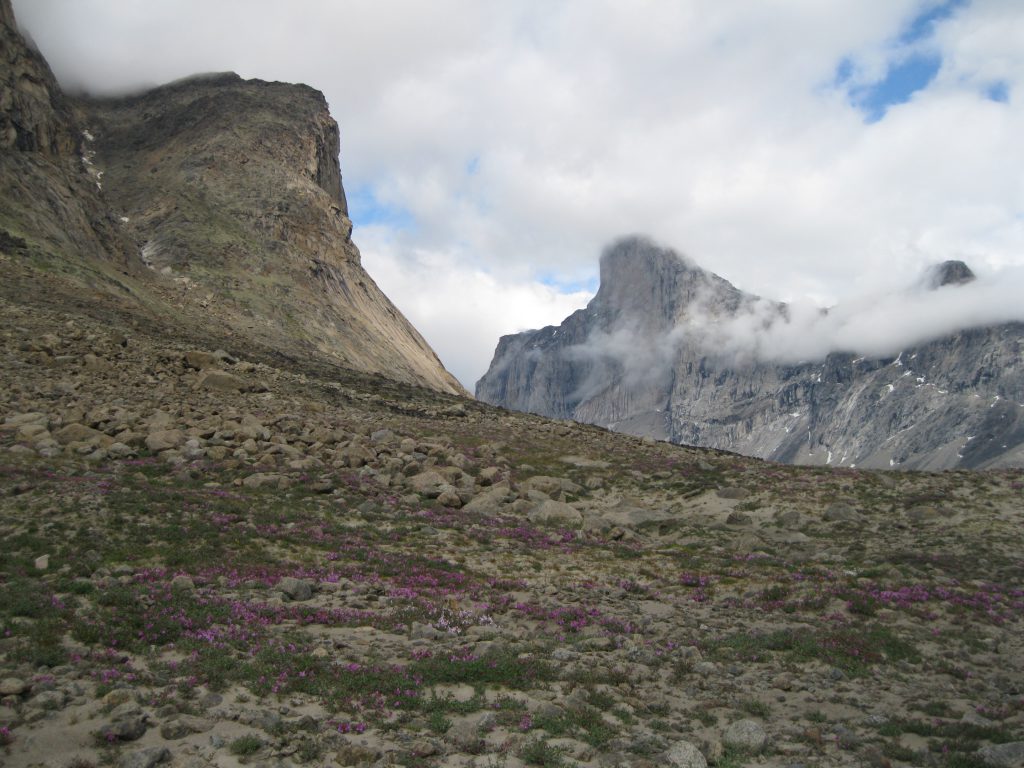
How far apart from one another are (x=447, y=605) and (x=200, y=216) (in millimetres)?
104973

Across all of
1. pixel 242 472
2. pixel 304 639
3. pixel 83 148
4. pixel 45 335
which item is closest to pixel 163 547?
pixel 304 639

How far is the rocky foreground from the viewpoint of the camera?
1146 cm

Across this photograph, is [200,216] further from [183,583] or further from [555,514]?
[183,583]

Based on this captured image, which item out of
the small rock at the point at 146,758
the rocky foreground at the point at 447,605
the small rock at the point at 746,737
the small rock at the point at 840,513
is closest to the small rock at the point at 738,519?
the rocky foreground at the point at 447,605

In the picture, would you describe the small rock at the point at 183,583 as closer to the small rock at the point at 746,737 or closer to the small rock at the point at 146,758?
the small rock at the point at 146,758

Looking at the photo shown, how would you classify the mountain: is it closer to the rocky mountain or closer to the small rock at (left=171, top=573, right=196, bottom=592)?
the rocky mountain

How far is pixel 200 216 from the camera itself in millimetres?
106250

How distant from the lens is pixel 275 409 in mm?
43312

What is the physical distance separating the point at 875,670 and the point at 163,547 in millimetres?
19473

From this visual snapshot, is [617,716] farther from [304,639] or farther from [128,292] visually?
[128,292]

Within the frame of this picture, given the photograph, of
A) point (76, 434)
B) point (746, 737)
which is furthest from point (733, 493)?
point (76, 434)

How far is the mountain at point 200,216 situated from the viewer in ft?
229

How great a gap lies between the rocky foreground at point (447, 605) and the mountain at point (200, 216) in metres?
34.3

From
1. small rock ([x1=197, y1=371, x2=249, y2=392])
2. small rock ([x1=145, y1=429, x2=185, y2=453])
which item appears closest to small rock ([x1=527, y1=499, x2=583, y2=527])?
small rock ([x1=145, y1=429, x2=185, y2=453])
